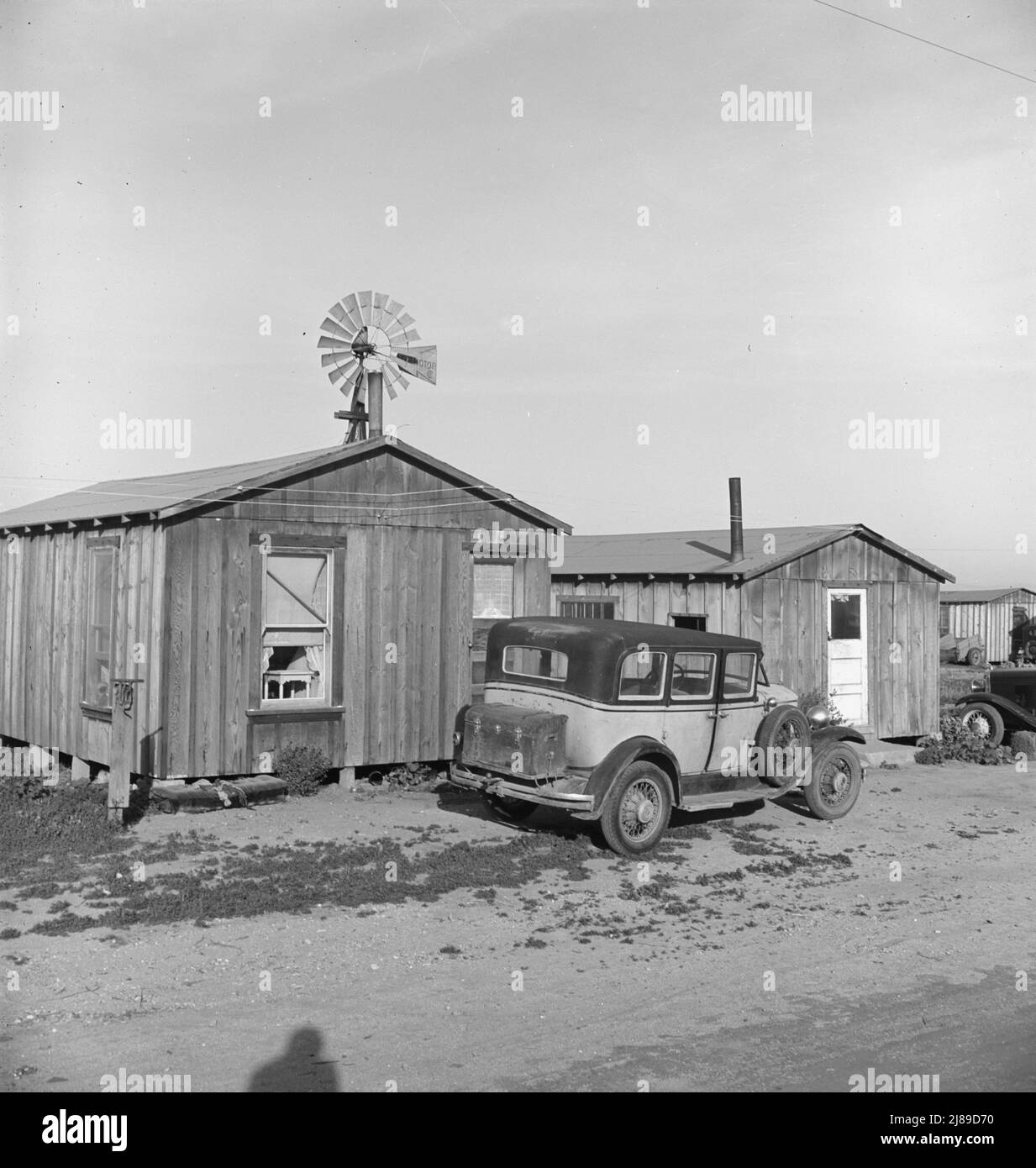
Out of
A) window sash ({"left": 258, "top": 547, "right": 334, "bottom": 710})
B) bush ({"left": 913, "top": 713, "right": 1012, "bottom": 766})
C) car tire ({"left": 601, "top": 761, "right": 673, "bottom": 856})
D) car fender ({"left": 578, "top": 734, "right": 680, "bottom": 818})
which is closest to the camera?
car fender ({"left": 578, "top": 734, "right": 680, "bottom": 818})

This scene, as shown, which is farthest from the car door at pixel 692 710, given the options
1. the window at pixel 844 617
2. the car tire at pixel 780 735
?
the window at pixel 844 617

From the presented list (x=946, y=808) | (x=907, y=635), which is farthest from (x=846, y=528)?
(x=946, y=808)

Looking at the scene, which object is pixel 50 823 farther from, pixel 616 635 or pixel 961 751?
pixel 961 751

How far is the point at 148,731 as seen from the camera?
12367 millimetres

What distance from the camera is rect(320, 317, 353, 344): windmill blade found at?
16094mm

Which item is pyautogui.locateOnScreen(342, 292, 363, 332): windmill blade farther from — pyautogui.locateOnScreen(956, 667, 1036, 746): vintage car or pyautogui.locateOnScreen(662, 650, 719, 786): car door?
pyautogui.locateOnScreen(956, 667, 1036, 746): vintage car

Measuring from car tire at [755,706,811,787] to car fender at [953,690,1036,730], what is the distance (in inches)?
360

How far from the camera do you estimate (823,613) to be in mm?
18188

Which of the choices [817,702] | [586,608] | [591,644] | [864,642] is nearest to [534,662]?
[591,644]

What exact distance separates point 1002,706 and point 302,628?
12.6 m

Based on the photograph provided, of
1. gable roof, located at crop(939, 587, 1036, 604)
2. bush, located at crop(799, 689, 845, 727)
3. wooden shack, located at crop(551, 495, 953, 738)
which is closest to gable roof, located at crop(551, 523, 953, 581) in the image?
wooden shack, located at crop(551, 495, 953, 738)

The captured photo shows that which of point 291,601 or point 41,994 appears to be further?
point 291,601
